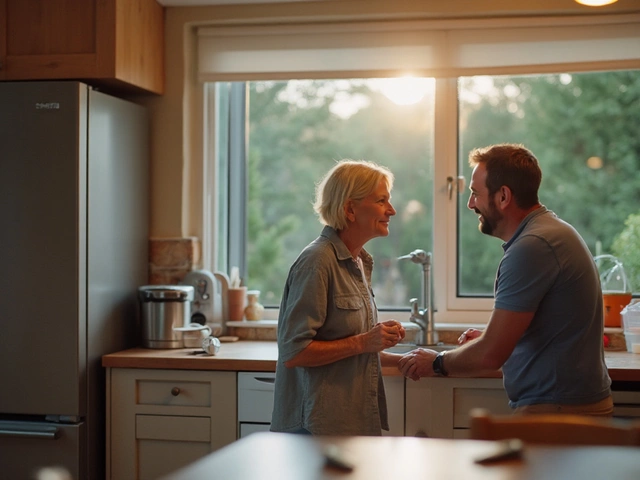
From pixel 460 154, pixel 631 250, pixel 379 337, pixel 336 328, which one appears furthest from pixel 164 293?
pixel 631 250

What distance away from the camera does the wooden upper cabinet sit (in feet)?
10.7

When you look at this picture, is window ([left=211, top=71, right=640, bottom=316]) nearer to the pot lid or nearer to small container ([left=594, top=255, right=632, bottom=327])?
small container ([left=594, top=255, right=632, bottom=327])

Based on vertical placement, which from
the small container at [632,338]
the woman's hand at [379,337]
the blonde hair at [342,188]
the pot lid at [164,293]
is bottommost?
the small container at [632,338]

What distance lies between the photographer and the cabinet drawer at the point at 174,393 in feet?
10.2

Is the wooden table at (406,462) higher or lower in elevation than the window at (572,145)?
lower

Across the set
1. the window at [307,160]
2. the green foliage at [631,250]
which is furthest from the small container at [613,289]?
the window at [307,160]

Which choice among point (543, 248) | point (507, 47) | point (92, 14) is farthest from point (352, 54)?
point (543, 248)

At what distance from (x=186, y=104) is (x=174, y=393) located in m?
1.40

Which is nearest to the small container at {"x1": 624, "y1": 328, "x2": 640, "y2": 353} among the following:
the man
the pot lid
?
the man

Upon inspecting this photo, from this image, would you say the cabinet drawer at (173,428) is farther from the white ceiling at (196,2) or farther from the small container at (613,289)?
the white ceiling at (196,2)

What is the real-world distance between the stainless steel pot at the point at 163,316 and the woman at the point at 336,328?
107 cm

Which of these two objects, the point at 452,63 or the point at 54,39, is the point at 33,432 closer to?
the point at 54,39

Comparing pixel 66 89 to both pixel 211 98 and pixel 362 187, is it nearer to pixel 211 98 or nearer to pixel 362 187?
pixel 211 98

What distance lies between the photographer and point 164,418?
3139 millimetres
